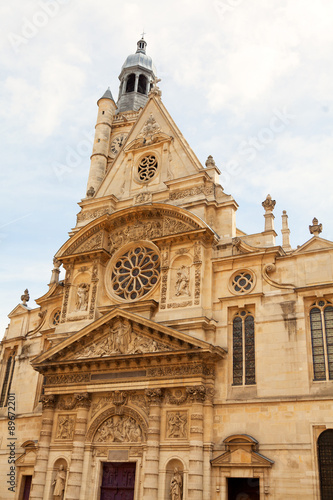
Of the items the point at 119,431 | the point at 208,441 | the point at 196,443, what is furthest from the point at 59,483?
the point at 208,441

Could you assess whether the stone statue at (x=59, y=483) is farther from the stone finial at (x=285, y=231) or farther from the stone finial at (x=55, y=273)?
the stone finial at (x=285, y=231)

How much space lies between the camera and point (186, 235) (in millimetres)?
19859

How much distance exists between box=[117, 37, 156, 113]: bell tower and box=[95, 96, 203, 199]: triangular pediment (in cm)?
1041

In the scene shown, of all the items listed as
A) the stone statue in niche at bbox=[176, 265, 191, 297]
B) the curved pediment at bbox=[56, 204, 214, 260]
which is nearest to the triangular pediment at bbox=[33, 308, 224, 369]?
the stone statue in niche at bbox=[176, 265, 191, 297]

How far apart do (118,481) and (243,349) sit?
21.5 feet

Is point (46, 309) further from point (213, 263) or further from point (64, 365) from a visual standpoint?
point (213, 263)

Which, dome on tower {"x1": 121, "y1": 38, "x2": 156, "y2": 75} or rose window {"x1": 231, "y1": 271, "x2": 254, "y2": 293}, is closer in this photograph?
rose window {"x1": 231, "y1": 271, "x2": 254, "y2": 293}

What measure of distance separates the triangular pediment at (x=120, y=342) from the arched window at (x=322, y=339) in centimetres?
325

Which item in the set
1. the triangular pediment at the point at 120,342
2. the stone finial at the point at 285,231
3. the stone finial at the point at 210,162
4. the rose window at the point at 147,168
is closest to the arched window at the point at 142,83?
the rose window at the point at 147,168

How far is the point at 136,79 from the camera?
117 ft

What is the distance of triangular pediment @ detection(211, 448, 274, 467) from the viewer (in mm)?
15398

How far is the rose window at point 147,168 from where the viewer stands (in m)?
23.5

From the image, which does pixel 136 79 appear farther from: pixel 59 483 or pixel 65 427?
pixel 59 483

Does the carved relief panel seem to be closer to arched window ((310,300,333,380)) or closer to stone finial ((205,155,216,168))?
arched window ((310,300,333,380))
